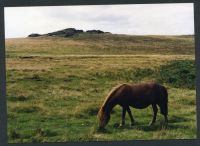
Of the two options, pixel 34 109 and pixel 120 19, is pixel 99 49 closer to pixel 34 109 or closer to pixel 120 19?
pixel 120 19

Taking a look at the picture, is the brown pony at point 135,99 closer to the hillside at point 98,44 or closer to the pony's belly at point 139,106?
the pony's belly at point 139,106

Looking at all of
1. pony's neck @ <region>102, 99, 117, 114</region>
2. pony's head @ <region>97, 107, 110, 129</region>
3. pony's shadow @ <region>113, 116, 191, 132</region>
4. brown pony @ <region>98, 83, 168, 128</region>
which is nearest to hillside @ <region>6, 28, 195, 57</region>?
brown pony @ <region>98, 83, 168, 128</region>

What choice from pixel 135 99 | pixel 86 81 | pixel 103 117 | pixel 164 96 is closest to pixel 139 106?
pixel 135 99

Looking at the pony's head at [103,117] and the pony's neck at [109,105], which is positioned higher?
the pony's neck at [109,105]

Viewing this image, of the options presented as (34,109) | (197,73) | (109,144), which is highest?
(197,73)

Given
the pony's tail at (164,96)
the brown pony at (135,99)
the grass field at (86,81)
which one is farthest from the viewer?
the pony's tail at (164,96)

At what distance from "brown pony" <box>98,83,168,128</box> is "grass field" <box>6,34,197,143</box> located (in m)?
0.13

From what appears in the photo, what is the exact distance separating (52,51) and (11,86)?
→ 56.2 inches

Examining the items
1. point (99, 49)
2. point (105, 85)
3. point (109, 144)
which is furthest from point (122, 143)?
point (99, 49)

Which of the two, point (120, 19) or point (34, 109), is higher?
point (120, 19)

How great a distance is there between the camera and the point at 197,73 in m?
14.1

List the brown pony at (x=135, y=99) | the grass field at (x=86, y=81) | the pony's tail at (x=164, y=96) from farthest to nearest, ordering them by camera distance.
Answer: the pony's tail at (x=164, y=96), the brown pony at (x=135, y=99), the grass field at (x=86, y=81)

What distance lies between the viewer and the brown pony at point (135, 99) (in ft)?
46.7

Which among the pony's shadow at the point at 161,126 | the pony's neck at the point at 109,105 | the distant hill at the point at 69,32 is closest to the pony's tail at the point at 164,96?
the pony's shadow at the point at 161,126
